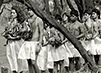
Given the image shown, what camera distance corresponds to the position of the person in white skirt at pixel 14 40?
357 inches

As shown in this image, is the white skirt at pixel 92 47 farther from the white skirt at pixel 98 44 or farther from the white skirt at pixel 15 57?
the white skirt at pixel 15 57

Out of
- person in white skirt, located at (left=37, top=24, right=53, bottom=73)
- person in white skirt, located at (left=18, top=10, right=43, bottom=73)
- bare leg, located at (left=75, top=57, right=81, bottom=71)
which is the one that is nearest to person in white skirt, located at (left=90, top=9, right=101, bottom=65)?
bare leg, located at (left=75, top=57, right=81, bottom=71)

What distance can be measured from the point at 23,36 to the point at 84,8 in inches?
145

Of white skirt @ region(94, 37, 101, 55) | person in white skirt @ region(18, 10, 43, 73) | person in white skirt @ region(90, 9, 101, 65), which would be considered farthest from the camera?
white skirt @ region(94, 37, 101, 55)

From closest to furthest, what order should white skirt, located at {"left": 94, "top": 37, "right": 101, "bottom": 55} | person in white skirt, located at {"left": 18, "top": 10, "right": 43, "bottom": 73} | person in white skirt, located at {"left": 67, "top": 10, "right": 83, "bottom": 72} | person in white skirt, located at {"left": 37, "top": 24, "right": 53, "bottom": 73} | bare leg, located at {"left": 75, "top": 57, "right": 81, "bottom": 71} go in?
person in white skirt, located at {"left": 18, "top": 10, "right": 43, "bottom": 73}, person in white skirt, located at {"left": 37, "top": 24, "right": 53, "bottom": 73}, person in white skirt, located at {"left": 67, "top": 10, "right": 83, "bottom": 72}, bare leg, located at {"left": 75, "top": 57, "right": 81, "bottom": 71}, white skirt, located at {"left": 94, "top": 37, "right": 101, "bottom": 55}

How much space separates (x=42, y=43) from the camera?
9344mm

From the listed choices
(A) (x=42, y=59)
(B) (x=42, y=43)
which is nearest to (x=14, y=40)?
(B) (x=42, y=43)

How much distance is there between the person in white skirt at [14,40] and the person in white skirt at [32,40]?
0.75ft

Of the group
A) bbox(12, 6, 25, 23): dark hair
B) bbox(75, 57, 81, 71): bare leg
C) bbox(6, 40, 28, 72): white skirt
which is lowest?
bbox(75, 57, 81, 71): bare leg

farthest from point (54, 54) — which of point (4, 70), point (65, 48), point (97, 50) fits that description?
point (97, 50)

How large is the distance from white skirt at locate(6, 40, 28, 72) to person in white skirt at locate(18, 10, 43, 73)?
23cm

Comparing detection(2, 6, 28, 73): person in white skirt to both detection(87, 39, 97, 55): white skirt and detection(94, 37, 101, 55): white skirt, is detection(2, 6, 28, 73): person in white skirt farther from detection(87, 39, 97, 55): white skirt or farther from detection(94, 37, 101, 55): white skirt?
detection(94, 37, 101, 55): white skirt

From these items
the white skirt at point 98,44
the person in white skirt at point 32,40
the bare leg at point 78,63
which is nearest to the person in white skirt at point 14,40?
the person in white skirt at point 32,40

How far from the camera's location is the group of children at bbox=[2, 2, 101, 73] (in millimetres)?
8898
